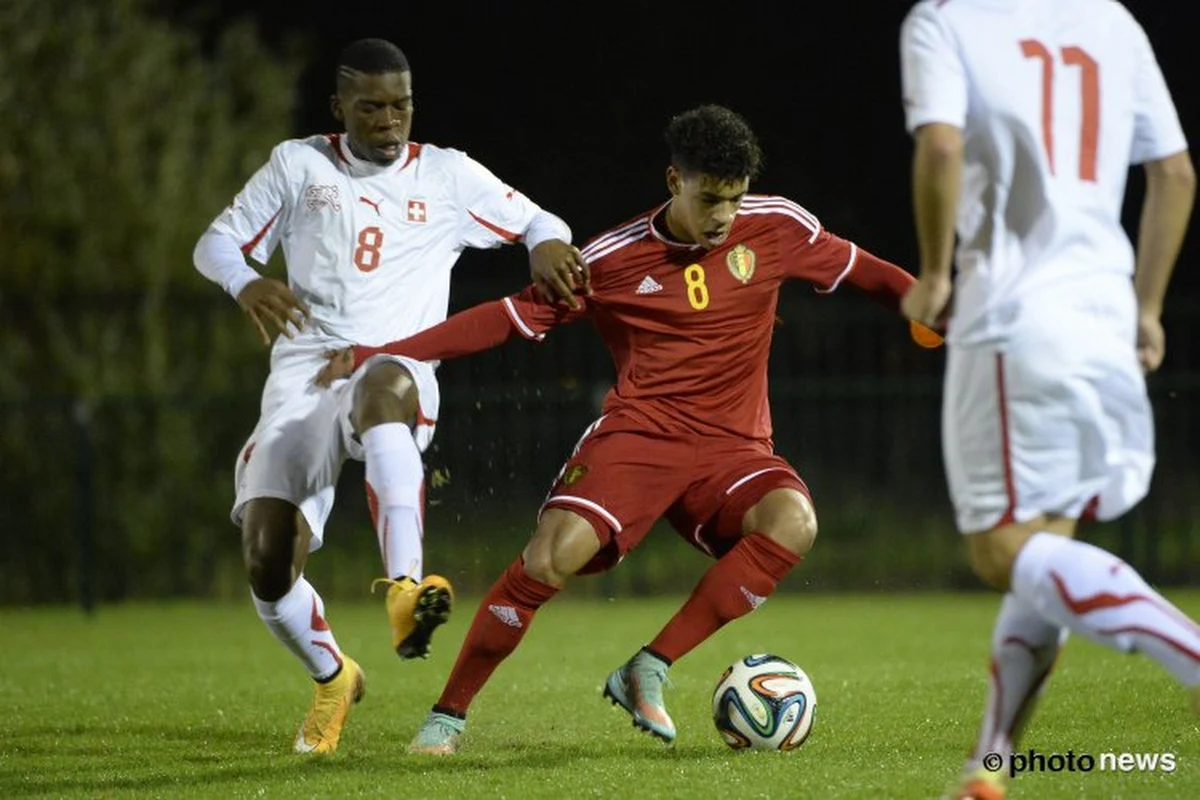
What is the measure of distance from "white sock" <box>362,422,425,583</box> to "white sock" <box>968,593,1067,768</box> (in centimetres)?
199

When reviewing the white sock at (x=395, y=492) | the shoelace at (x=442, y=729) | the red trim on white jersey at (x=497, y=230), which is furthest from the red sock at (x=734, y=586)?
the red trim on white jersey at (x=497, y=230)

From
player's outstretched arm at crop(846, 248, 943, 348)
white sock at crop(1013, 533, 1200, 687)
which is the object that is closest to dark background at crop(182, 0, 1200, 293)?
player's outstretched arm at crop(846, 248, 943, 348)

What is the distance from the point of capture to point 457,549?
49.6ft

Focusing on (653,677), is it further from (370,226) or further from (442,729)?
(370,226)

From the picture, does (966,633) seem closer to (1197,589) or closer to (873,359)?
(1197,589)

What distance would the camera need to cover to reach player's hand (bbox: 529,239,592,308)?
6402 millimetres

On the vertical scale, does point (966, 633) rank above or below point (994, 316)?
below

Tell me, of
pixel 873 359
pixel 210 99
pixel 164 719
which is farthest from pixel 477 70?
pixel 164 719

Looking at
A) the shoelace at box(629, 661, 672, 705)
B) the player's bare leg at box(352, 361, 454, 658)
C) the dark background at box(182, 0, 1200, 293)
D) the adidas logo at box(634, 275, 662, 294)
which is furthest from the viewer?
the dark background at box(182, 0, 1200, 293)

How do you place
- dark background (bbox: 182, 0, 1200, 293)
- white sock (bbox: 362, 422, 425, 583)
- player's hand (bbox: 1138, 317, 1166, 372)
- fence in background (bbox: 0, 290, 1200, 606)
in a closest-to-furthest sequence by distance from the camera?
player's hand (bbox: 1138, 317, 1166, 372), white sock (bbox: 362, 422, 425, 583), fence in background (bbox: 0, 290, 1200, 606), dark background (bbox: 182, 0, 1200, 293)

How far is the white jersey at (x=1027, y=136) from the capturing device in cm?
438

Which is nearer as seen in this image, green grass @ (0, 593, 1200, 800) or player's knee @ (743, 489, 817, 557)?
green grass @ (0, 593, 1200, 800)

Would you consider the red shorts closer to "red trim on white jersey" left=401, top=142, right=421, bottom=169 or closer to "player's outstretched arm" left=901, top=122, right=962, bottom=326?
"red trim on white jersey" left=401, top=142, right=421, bottom=169

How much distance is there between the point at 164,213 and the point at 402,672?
7.13 meters
